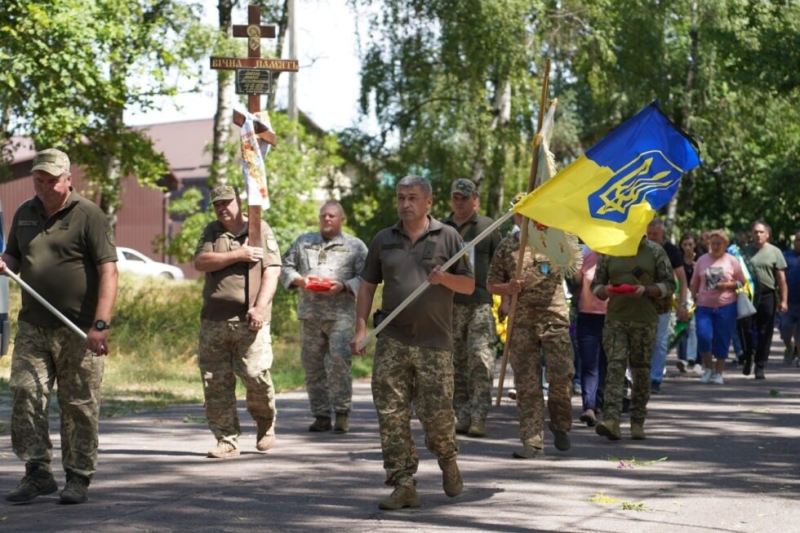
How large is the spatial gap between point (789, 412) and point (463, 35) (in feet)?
54.4

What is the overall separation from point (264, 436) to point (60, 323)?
2813mm

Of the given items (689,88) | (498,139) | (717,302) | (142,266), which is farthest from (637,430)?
(142,266)

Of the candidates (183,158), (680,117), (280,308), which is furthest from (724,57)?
(183,158)

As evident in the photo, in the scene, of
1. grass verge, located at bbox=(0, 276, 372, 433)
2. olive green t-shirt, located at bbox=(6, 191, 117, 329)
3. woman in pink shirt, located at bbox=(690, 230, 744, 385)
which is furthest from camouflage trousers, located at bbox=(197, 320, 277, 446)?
Result: woman in pink shirt, located at bbox=(690, 230, 744, 385)

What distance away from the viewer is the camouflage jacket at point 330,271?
39.6ft

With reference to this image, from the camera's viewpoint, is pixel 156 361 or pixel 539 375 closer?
pixel 539 375

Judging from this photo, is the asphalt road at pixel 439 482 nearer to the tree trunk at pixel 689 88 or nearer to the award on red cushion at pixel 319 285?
the award on red cushion at pixel 319 285

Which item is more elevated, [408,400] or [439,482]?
[408,400]

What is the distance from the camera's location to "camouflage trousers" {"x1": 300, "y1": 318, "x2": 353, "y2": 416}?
12.0 m

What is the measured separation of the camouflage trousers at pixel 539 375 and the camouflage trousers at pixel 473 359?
43.8 inches

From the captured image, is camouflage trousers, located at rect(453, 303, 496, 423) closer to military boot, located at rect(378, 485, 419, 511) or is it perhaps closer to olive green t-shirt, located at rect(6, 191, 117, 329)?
military boot, located at rect(378, 485, 419, 511)

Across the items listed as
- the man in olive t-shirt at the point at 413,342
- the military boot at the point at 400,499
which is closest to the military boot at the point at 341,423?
the man in olive t-shirt at the point at 413,342

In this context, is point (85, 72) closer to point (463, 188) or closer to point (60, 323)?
point (463, 188)

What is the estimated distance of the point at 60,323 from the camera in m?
8.31
